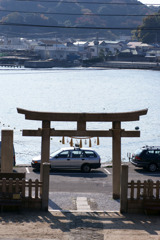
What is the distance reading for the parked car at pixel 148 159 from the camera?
2509cm

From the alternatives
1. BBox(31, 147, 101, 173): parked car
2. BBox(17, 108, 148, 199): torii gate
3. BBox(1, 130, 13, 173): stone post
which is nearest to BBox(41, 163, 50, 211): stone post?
BBox(17, 108, 148, 199): torii gate

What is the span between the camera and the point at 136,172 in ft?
80.6

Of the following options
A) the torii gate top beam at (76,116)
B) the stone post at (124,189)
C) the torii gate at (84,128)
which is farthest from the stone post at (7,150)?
the stone post at (124,189)

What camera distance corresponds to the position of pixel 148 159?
82.4 ft

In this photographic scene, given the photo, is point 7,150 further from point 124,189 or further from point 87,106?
point 87,106

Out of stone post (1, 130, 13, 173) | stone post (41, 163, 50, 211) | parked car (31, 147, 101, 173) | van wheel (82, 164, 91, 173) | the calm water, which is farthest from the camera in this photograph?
the calm water

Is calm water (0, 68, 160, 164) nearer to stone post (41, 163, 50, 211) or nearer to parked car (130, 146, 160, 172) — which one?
parked car (130, 146, 160, 172)

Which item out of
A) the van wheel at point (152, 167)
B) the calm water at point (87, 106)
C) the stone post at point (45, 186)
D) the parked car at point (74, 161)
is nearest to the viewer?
the stone post at point (45, 186)

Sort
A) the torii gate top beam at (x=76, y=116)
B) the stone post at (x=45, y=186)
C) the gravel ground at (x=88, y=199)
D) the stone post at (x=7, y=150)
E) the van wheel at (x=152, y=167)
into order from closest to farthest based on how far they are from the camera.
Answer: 1. the stone post at (x=45, y=186)
2. the gravel ground at (x=88, y=199)
3. the torii gate top beam at (x=76, y=116)
4. the stone post at (x=7, y=150)
5. the van wheel at (x=152, y=167)

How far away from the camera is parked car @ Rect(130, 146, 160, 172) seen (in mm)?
25094

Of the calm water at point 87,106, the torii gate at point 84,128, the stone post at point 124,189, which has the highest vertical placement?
the torii gate at point 84,128

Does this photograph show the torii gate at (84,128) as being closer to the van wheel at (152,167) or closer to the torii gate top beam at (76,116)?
the torii gate top beam at (76,116)

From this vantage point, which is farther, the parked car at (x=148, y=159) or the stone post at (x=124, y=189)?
the parked car at (x=148, y=159)

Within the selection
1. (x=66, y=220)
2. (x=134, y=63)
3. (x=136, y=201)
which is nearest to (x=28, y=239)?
(x=66, y=220)
